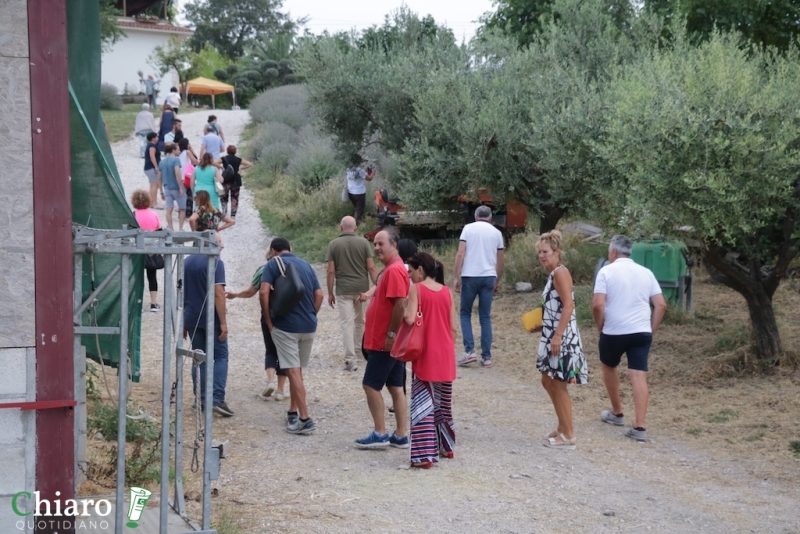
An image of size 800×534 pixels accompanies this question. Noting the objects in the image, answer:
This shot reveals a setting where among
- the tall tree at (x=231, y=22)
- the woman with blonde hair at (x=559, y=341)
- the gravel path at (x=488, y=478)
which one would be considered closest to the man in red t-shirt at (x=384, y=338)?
the gravel path at (x=488, y=478)

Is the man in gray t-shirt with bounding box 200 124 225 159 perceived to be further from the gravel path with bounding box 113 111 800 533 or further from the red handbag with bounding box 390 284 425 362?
the red handbag with bounding box 390 284 425 362

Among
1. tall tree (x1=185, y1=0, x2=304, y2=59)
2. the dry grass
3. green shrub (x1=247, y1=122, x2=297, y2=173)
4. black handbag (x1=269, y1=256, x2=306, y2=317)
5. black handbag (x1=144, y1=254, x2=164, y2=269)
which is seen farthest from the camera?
tall tree (x1=185, y1=0, x2=304, y2=59)

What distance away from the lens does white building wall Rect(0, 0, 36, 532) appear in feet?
14.0

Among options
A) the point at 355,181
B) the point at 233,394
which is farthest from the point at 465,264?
the point at 355,181

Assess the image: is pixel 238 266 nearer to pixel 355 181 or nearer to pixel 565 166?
pixel 355 181

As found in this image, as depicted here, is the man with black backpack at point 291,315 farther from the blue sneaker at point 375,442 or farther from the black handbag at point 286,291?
the blue sneaker at point 375,442

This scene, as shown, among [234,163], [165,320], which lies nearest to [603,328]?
[165,320]

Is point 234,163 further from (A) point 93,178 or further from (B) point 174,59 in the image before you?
(B) point 174,59

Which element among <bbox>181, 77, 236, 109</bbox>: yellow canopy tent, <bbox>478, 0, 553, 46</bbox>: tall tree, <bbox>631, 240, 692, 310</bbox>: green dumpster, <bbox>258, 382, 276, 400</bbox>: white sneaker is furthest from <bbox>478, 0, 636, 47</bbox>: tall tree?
<bbox>181, 77, 236, 109</bbox>: yellow canopy tent

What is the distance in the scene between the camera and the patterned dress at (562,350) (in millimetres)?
7066

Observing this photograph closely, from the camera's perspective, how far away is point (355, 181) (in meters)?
17.6

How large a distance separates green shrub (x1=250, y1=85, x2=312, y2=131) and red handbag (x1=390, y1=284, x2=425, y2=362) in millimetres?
22687

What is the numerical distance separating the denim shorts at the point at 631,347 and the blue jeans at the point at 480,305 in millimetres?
2434

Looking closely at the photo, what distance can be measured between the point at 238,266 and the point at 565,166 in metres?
6.47
